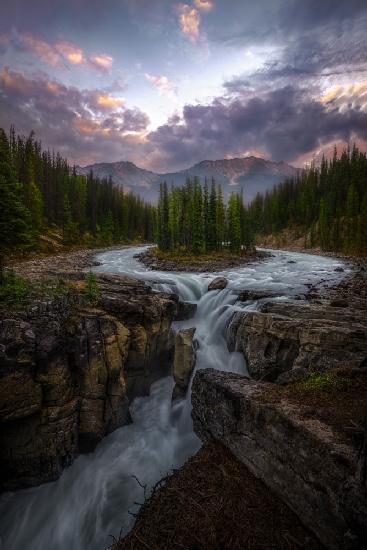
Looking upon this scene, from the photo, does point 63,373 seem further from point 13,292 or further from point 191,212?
point 191,212

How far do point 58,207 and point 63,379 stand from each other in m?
61.8

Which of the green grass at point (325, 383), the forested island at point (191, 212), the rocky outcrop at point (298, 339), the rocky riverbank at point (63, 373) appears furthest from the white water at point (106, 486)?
the forested island at point (191, 212)

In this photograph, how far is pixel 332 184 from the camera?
82875 mm

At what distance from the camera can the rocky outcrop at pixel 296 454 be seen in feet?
12.6

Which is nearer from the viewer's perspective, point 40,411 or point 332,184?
point 40,411

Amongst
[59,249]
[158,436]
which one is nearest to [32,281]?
[158,436]

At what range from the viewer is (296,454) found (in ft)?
15.5

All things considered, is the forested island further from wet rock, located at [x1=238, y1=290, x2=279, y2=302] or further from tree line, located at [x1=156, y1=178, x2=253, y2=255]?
wet rock, located at [x1=238, y1=290, x2=279, y2=302]

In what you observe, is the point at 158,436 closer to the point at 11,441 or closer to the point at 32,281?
the point at 11,441

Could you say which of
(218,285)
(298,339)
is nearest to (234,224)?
(218,285)

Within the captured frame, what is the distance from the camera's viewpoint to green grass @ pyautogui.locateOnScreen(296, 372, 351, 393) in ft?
20.7

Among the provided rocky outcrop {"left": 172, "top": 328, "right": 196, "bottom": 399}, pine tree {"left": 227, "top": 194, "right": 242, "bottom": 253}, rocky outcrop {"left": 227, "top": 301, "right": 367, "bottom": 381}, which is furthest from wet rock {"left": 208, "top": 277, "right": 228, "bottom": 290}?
pine tree {"left": 227, "top": 194, "right": 242, "bottom": 253}

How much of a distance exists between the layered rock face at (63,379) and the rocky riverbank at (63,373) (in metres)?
0.03

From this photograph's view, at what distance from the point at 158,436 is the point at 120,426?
1527 millimetres
